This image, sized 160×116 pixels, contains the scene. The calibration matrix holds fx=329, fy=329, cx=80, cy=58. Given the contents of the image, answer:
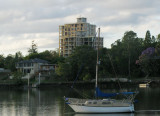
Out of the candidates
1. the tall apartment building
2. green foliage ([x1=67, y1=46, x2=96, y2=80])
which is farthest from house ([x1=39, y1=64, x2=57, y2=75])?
the tall apartment building

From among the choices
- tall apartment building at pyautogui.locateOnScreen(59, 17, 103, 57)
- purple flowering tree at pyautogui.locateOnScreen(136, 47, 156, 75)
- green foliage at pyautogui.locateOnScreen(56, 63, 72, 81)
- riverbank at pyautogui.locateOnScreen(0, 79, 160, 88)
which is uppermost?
tall apartment building at pyautogui.locateOnScreen(59, 17, 103, 57)

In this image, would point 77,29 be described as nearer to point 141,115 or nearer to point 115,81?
point 115,81

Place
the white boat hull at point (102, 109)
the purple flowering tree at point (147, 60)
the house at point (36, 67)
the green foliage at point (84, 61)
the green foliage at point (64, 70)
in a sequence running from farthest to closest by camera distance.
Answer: the house at point (36, 67) → the green foliage at point (64, 70) → the green foliage at point (84, 61) → the purple flowering tree at point (147, 60) → the white boat hull at point (102, 109)

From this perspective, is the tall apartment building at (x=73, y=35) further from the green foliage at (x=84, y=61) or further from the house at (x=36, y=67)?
the green foliage at (x=84, y=61)

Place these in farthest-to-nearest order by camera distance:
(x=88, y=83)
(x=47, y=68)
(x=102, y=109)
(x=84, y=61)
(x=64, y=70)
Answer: (x=47, y=68), (x=64, y=70), (x=84, y=61), (x=88, y=83), (x=102, y=109)

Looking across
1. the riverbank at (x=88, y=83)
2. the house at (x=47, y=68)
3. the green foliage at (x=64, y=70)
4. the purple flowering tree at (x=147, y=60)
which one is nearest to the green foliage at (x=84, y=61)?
the green foliage at (x=64, y=70)

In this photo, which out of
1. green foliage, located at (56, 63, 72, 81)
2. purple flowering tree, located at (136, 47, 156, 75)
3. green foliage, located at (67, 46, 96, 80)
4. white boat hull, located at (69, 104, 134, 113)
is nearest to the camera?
white boat hull, located at (69, 104, 134, 113)

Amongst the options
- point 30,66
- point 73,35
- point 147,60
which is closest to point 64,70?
point 30,66

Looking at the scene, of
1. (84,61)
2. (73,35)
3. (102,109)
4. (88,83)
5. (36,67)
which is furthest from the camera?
(73,35)

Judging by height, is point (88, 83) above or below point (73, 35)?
below

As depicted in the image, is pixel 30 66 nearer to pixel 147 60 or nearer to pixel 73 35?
pixel 147 60

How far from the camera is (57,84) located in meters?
109

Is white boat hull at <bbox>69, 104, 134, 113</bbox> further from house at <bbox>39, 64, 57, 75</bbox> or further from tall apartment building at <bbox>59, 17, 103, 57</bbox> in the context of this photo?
tall apartment building at <bbox>59, 17, 103, 57</bbox>

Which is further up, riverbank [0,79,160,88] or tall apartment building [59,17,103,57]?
tall apartment building [59,17,103,57]
